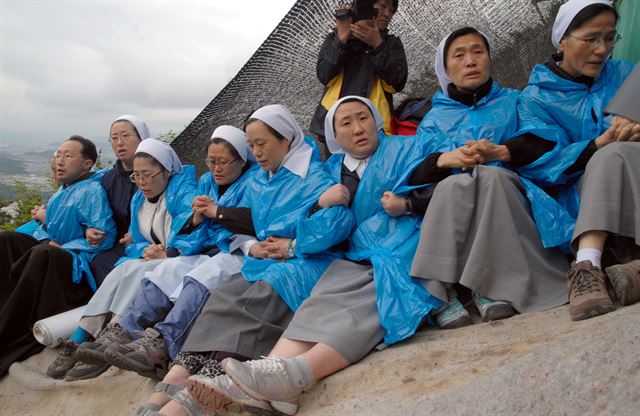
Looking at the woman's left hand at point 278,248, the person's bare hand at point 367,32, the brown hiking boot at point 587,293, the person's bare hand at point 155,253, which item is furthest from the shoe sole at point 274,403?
the person's bare hand at point 367,32

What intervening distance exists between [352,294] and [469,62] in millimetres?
1307

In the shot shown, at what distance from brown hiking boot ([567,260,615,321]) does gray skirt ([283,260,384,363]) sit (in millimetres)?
755

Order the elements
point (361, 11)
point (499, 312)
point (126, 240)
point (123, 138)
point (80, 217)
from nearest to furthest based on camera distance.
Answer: point (499, 312) < point (361, 11) < point (126, 240) < point (80, 217) < point (123, 138)

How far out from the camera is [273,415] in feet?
6.78

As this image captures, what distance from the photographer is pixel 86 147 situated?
4.46 m

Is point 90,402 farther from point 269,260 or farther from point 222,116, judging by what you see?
point 222,116

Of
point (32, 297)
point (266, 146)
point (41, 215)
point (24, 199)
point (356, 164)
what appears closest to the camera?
point (356, 164)

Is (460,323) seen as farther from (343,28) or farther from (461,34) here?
(343,28)

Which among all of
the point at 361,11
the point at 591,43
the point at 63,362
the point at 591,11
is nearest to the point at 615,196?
the point at 591,43

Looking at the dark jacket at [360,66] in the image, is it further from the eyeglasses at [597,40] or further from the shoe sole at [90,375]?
the shoe sole at [90,375]

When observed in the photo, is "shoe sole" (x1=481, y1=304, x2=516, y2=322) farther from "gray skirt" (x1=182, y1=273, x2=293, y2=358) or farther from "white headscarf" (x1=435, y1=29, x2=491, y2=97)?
"white headscarf" (x1=435, y1=29, x2=491, y2=97)

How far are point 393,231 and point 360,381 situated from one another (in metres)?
0.80

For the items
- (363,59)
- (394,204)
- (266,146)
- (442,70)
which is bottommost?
(394,204)

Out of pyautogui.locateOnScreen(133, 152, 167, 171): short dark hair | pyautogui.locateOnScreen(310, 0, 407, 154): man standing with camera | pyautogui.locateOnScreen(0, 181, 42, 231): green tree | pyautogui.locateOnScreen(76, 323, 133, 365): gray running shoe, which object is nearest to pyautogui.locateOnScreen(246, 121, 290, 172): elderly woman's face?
pyautogui.locateOnScreen(310, 0, 407, 154): man standing with camera
